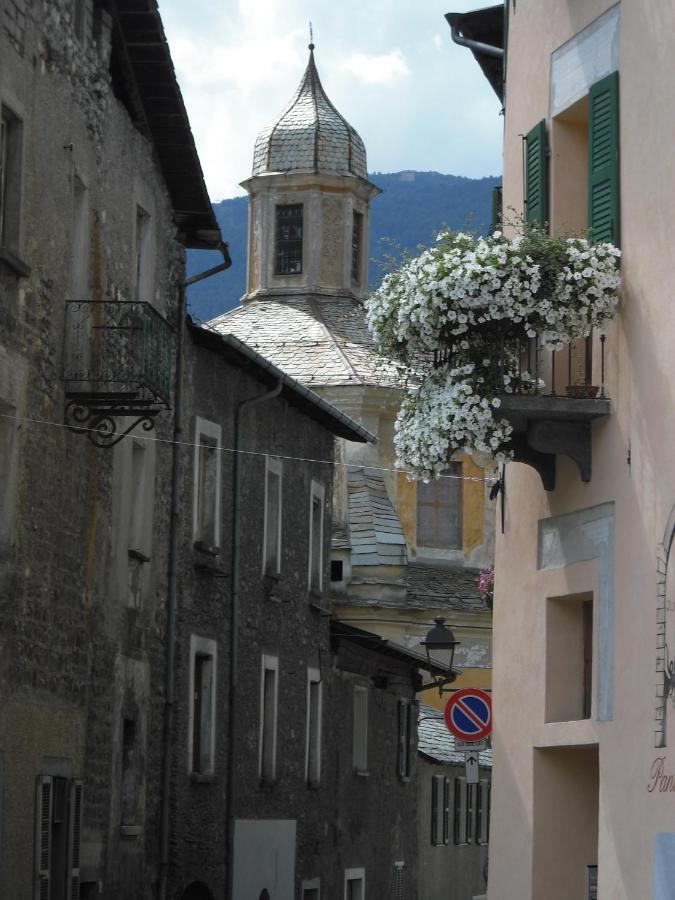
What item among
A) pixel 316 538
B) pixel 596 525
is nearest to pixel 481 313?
pixel 596 525

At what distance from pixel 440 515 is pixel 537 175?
30255mm

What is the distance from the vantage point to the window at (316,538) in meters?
29.9

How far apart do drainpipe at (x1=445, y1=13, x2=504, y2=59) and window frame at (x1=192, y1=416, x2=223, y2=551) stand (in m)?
5.96

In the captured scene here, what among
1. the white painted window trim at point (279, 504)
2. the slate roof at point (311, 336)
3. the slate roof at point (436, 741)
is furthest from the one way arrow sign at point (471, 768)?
the slate roof at point (311, 336)

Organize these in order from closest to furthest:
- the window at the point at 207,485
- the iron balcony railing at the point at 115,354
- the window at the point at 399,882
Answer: the iron balcony railing at the point at 115,354 < the window at the point at 207,485 < the window at the point at 399,882

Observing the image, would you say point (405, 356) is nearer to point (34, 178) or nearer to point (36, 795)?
point (34, 178)

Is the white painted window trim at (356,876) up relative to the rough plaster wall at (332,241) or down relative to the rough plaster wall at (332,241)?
down

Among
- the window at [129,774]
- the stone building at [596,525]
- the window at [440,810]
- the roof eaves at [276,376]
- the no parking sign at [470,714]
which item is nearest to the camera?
the stone building at [596,525]

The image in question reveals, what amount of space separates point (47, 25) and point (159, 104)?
12.5 ft

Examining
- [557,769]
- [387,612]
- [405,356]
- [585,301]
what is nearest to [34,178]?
[405,356]

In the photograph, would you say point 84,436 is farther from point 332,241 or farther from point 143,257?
point 332,241

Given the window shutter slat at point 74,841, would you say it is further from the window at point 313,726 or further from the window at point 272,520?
the window at point 313,726

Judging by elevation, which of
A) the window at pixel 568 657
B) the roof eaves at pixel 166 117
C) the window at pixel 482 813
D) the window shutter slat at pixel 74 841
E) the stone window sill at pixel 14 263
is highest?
the roof eaves at pixel 166 117

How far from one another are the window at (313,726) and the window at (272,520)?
2556 mm
